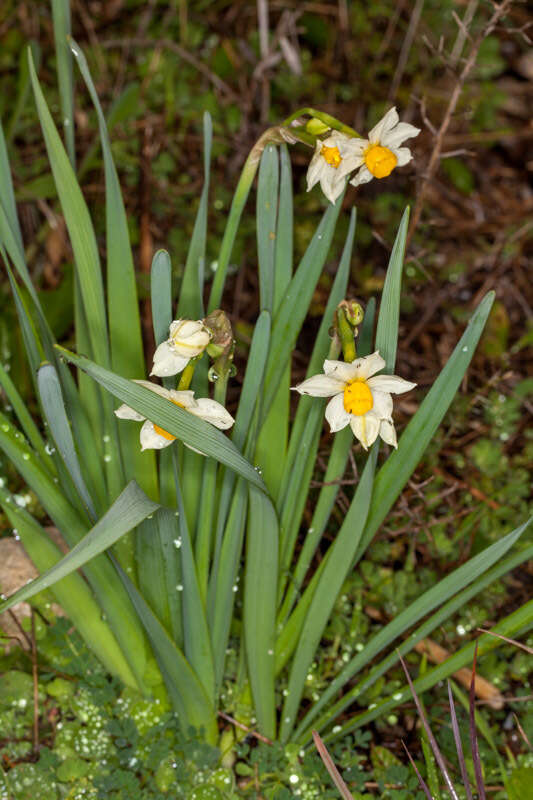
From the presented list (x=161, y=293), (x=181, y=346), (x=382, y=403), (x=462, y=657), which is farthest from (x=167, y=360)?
(x=462, y=657)

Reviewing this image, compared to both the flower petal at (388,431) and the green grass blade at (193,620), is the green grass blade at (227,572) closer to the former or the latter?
the green grass blade at (193,620)

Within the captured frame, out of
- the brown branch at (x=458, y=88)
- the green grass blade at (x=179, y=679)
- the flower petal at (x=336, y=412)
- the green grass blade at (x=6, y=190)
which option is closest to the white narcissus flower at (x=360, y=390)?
the flower petal at (x=336, y=412)

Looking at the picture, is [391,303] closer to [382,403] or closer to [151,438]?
[382,403]

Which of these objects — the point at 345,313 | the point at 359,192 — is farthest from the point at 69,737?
the point at 359,192

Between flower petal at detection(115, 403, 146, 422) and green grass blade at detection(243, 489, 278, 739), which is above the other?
flower petal at detection(115, 403, 146, 422)

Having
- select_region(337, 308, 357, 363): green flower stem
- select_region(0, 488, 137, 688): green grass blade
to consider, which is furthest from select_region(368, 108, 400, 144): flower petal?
select_region(0, 488, 137, 688): green grass blade

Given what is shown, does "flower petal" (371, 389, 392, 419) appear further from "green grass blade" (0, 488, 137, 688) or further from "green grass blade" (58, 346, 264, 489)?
"green grass blade" (0, 488, 137, 688)
